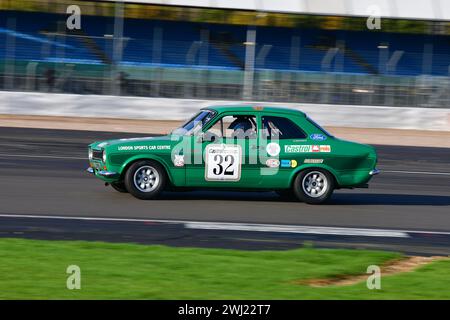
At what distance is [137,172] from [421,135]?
665 inches

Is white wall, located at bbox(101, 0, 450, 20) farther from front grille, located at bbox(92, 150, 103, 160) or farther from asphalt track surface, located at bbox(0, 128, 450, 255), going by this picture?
front grille, located at bbox(92, 150, 103, 160)

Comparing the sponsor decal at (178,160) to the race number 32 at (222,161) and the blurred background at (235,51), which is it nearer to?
the race number 32 at (222,161)

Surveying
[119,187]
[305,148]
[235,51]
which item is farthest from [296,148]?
[235,51]

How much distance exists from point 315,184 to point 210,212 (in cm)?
184

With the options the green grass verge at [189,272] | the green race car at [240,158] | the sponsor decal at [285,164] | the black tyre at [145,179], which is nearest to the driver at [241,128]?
the green race car at [240,158]

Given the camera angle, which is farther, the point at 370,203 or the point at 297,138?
the point at 370,203

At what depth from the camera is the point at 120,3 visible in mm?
31859

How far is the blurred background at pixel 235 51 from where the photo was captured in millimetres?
30000

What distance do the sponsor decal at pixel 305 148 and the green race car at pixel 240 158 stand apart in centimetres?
1

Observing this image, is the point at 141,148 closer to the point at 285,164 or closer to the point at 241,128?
the point at 241,128

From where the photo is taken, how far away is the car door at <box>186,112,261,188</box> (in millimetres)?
13086

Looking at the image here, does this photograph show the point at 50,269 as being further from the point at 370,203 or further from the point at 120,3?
the point at 120,3

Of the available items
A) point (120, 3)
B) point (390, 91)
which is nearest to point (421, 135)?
point (390, 91)
